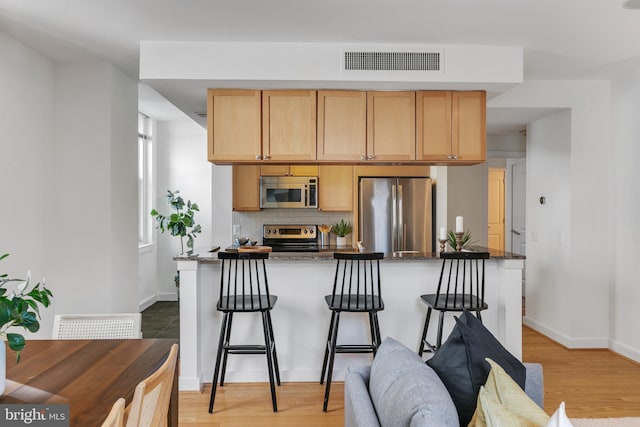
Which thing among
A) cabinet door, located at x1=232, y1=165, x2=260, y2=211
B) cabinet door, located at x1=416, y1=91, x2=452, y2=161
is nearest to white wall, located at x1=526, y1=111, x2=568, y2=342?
cabinet door, located at x1=416, y1=91, x2=452, y2=161

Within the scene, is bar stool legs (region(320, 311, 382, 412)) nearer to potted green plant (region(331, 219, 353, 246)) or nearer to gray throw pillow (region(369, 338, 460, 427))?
gray throw pillow (region(369, 338, 460, 427))

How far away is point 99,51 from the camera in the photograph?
3.41 metres

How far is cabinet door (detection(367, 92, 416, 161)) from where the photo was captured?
3.53 m

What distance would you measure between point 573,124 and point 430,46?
1884mm

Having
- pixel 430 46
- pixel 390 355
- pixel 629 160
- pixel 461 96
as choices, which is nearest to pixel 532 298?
pixel 629 160

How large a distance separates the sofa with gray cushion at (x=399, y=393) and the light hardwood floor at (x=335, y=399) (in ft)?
4.47

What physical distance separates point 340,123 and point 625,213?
2.74 metres

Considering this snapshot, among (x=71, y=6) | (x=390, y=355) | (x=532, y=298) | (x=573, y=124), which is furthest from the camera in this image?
(x=532, y=298)

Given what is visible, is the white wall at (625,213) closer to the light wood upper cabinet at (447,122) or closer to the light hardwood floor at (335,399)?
the light hardwood floor at (335,399)

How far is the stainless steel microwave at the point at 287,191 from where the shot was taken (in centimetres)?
568

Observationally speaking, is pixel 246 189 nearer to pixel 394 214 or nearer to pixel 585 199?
pixel 394 214

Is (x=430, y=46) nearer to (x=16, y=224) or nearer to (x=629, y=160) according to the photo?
(x=629, y=160)

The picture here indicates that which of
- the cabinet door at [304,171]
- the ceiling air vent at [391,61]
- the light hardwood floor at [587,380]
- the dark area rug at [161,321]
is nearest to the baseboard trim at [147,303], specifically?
the dark area rug at [161,321]

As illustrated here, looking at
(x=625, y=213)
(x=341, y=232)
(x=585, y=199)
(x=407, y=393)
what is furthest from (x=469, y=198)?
(x=407, y=393)
